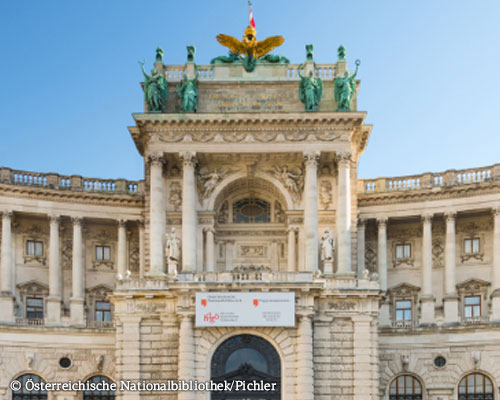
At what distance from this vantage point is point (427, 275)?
57.9m

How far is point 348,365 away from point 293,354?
3085 mm

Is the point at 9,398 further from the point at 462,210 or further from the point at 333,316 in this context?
the point at 462,210

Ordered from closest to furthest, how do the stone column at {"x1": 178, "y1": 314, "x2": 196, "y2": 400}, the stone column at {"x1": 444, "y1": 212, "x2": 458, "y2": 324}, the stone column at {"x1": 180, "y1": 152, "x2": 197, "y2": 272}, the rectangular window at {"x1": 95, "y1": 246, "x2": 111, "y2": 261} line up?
1. the stone column at {"x1": 178, "y1": 314, "x2": 196, "y2": 400}
2. the stone column at {"x1": 180, "y1": 152, "x2": 197, "y2": 272}
3. the stone column at {"x1": 444, "y1": 212, "x2": 458, "y2": 324}
4. the rectangular window at {"x1": 95, "y1": 246, "x2": 111, "y2": 261}

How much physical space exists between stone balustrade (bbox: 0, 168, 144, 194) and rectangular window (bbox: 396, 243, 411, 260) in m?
17.5

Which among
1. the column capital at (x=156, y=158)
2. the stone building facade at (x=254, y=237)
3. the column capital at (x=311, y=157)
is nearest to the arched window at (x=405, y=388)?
the stone building facade at (x=254, y=237)

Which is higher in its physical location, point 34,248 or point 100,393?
point 34,248

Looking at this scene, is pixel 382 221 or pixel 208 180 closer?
pixel 208 180

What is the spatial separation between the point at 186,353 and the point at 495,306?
19.9 m

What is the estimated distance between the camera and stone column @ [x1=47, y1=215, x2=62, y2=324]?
56625 mm

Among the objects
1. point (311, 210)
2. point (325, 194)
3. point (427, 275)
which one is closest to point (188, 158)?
point (311, 210)

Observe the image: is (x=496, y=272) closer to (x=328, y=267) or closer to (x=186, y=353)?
(x=328, y=267)

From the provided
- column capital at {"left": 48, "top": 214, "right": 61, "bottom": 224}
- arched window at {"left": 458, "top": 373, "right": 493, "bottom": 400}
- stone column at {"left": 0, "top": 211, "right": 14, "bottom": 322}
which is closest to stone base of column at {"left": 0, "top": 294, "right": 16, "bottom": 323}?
stone column at {"left": 0, "top": 211, "right": 14, "bottom": 322}

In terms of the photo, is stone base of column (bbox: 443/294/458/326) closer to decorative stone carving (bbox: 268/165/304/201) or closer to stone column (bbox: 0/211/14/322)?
decorative stone carving (bbox: 268/165/304/201)

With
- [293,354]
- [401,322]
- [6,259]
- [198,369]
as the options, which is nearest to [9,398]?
[6,259]
